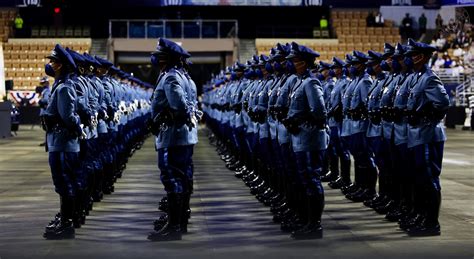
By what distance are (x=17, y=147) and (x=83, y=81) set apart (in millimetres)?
20342

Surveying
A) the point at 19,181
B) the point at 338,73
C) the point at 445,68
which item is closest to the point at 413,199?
the point at 338,73

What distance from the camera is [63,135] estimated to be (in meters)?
11.3

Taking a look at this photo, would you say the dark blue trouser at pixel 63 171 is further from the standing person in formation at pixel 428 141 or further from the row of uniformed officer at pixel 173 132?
the standing person in formation at pixel 428 141

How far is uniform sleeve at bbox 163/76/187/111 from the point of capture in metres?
11.1

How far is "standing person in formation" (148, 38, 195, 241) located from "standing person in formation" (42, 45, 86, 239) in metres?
0.93

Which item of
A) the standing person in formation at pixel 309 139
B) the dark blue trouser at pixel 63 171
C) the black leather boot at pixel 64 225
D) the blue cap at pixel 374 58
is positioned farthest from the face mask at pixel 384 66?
the black leather boot at pixel 64 225

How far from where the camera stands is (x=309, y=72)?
11836mm

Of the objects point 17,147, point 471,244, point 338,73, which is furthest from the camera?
point 17,147

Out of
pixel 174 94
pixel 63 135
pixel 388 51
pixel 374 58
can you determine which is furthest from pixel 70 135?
pixel 374 58

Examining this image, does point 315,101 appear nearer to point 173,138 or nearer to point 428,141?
point 428,141

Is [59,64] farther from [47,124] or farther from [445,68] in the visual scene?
[445,68]

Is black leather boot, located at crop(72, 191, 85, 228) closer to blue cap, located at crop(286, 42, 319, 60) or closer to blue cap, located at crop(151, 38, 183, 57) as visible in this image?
blue cap, located at crop(151, 38, 183, 57)

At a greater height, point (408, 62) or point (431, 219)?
point (408, 62)

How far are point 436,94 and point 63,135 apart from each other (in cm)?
424
